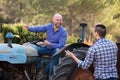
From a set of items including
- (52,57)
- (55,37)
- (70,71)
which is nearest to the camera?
(70,71)

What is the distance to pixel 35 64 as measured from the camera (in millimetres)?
9375

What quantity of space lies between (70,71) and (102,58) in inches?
60.0

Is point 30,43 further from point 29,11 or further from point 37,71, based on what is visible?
point 29,11

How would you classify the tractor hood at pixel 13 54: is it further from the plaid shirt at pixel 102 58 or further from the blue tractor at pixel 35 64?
the plaid shirt at pixel 102 58

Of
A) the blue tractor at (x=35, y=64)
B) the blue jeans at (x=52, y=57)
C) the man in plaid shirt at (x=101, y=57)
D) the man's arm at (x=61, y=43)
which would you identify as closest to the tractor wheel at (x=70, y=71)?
the blue tractor at (x=35, y=64)

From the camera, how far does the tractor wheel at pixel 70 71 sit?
828 cm

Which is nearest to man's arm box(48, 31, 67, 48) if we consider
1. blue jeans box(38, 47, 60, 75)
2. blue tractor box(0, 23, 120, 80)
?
blue jeans box(38, 47, 60, 75)

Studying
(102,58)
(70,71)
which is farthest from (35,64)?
(102,58)

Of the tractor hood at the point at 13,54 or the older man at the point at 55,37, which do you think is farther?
the older man at the point at 55,37

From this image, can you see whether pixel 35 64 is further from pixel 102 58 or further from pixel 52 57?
pixel 102 58

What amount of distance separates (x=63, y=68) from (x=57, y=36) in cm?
121

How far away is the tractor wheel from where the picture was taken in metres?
8.28

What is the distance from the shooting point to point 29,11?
2413 inches

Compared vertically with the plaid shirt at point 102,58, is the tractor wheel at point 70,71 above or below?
below
